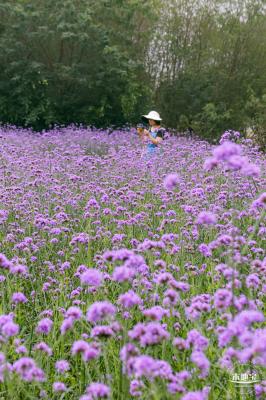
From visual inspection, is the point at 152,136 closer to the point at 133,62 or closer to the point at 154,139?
the point at 154,139

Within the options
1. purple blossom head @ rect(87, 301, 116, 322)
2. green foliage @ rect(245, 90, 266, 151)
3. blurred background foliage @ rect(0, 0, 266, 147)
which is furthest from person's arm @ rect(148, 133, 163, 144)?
purple blossom head @ rect(87, 301, 116, 322)

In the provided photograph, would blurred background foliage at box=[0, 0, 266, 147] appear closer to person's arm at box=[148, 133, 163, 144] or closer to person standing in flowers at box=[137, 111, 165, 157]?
person standing in flowers at box=[137, 111, 165, 157]

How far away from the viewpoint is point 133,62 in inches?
604

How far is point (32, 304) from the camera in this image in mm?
3838

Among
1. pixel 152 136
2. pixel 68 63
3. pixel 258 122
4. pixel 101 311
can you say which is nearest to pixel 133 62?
pixel 68 63

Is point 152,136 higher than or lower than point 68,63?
lower

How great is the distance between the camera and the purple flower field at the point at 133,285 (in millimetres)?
1774

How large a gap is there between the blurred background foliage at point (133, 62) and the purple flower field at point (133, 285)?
688 centimetres

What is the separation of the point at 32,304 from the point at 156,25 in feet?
48.2

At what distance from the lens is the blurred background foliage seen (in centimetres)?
1546

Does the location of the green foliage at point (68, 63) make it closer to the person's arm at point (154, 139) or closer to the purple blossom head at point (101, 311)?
the person's arm at point (154, 139)

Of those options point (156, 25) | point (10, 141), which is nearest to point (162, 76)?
point (156, 25)

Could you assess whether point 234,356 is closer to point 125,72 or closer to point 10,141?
point 10,141

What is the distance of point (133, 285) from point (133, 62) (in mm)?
12831
